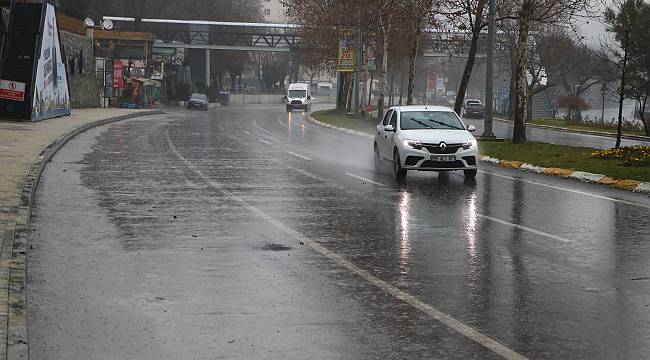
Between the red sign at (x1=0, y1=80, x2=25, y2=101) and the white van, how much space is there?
51.3m

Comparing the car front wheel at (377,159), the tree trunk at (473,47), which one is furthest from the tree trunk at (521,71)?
the car front wheel at (377,159)

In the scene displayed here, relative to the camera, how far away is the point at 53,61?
4725 cm

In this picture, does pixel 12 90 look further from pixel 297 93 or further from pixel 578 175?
pixel 297 93

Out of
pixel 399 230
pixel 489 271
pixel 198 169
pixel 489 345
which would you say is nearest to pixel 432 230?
pixel 399 230

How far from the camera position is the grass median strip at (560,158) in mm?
21802

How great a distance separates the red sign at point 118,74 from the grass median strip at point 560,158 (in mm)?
47285

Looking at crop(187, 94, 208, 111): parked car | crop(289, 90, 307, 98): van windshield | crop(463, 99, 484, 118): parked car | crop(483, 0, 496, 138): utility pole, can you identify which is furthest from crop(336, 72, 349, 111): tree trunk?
crop(483, 0, 496, 138): utility pole

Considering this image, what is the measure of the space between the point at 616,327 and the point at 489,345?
3.92 ft

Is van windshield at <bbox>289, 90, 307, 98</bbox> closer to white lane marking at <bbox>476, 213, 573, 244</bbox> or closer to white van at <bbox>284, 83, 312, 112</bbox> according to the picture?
white van at <bbox>284, 83, 312, 112</bbox>

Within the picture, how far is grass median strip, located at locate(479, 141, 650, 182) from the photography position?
21802 millimetres

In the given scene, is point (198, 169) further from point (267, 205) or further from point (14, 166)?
point (267, 205)

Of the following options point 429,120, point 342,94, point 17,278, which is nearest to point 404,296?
point 17,278

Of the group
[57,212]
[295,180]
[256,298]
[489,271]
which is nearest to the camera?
[256,298]

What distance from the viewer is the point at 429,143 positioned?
68.1ft
